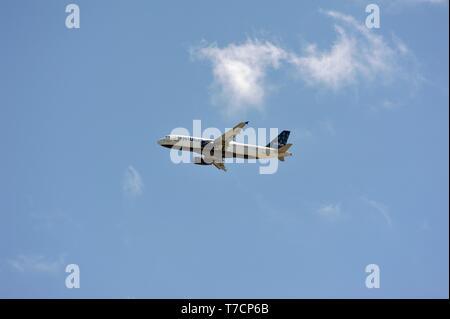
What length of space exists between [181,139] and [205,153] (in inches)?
243

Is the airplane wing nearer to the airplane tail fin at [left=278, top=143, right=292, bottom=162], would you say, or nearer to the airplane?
the airplane

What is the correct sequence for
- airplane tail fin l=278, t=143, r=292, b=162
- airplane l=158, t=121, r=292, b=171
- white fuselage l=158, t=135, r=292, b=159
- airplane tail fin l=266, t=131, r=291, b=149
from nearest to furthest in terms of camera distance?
airplane tail fin l=278, t=143, r=292, b=162, airplane l=158, t=121, r=292, b=171, white fuselage l=158, t=135, r=292, b=159, airplane tail fin l=266, t=131, r=291, b=149

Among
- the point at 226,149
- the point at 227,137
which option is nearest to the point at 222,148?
the point at 226,149

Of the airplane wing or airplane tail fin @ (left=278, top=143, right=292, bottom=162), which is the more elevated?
the airplane wing

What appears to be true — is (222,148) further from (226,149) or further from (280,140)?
(280,140)

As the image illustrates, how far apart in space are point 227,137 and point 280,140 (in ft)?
43.5

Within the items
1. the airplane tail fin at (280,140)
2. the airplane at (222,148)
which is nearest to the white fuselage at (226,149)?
the airplane at (222,148)

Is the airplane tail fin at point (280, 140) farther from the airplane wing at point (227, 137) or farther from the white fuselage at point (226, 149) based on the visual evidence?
the airplane wing at point (227, 137)

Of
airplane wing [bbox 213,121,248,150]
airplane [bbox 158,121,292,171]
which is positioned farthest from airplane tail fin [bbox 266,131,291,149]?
airplane wing [bbox 213,121,248,150]

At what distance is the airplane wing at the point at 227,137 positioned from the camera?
13125 centimetres

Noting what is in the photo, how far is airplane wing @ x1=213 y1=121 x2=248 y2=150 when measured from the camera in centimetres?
13125
